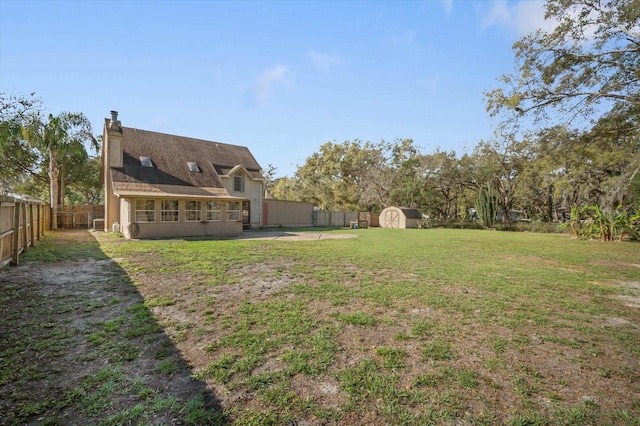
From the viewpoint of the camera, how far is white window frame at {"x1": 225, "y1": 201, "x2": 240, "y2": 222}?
18.1 metres

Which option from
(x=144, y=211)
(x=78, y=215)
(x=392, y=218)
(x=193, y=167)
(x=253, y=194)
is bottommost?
(x=392, y=218)

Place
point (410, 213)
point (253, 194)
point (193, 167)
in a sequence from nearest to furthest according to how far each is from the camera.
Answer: point (193, 167) < point (253, 194) < point (410, 213)

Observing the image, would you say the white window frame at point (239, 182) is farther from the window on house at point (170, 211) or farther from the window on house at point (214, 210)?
the window on house at point (170, 211)

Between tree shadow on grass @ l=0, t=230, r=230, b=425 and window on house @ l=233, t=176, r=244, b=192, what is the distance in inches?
675

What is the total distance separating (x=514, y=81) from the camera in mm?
9461

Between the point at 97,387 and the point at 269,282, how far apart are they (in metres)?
3.78

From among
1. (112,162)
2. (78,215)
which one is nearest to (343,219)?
(112,162)

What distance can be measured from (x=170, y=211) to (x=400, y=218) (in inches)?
806

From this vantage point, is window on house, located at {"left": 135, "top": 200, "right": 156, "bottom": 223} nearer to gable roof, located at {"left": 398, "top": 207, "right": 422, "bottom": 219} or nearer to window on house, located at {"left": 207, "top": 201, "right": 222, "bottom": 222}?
window on house, located at {"left": 207, "top": 201, "right": 222, "bottom": 222}

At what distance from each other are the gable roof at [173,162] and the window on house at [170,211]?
221 cm

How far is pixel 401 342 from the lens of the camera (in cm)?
375

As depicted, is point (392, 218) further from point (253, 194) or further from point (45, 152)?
point (45, 152)

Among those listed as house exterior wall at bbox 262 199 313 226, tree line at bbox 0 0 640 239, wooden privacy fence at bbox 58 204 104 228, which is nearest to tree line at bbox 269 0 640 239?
tree line at bbox 0 0 640 239

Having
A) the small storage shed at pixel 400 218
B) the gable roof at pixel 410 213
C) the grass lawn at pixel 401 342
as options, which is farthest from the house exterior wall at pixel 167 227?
the gable roof at pixel 410 213
